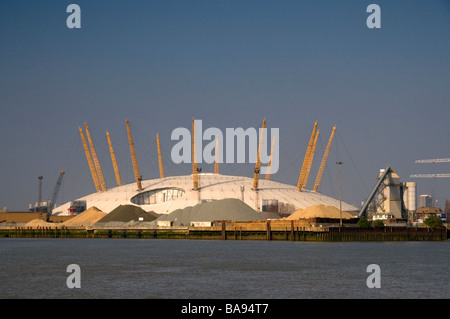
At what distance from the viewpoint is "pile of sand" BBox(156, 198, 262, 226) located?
13688cm

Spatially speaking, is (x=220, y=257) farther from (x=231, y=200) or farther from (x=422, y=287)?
(x=231, y=200)

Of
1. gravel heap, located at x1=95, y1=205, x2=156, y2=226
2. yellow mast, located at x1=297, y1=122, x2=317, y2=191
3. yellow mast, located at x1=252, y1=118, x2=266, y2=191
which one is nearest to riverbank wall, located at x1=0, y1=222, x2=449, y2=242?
gravel heap, located at x1=95, y1=205, x2=156, y2=226

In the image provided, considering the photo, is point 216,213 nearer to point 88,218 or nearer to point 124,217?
point 124,217

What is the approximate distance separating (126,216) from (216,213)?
27.9 meters

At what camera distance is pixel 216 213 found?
138 meters

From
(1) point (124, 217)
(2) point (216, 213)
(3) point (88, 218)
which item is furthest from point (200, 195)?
(2) point (216, 213)

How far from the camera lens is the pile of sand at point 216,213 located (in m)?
137

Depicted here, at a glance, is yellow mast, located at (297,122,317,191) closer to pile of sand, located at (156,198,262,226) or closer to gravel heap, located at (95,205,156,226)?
pile of sand, located at (156,198,262,226)

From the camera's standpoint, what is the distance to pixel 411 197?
6919 inches

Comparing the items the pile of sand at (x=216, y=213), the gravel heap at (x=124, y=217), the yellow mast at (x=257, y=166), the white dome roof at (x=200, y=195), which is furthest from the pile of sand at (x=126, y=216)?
the yellow mast at (x=257, y=166)
